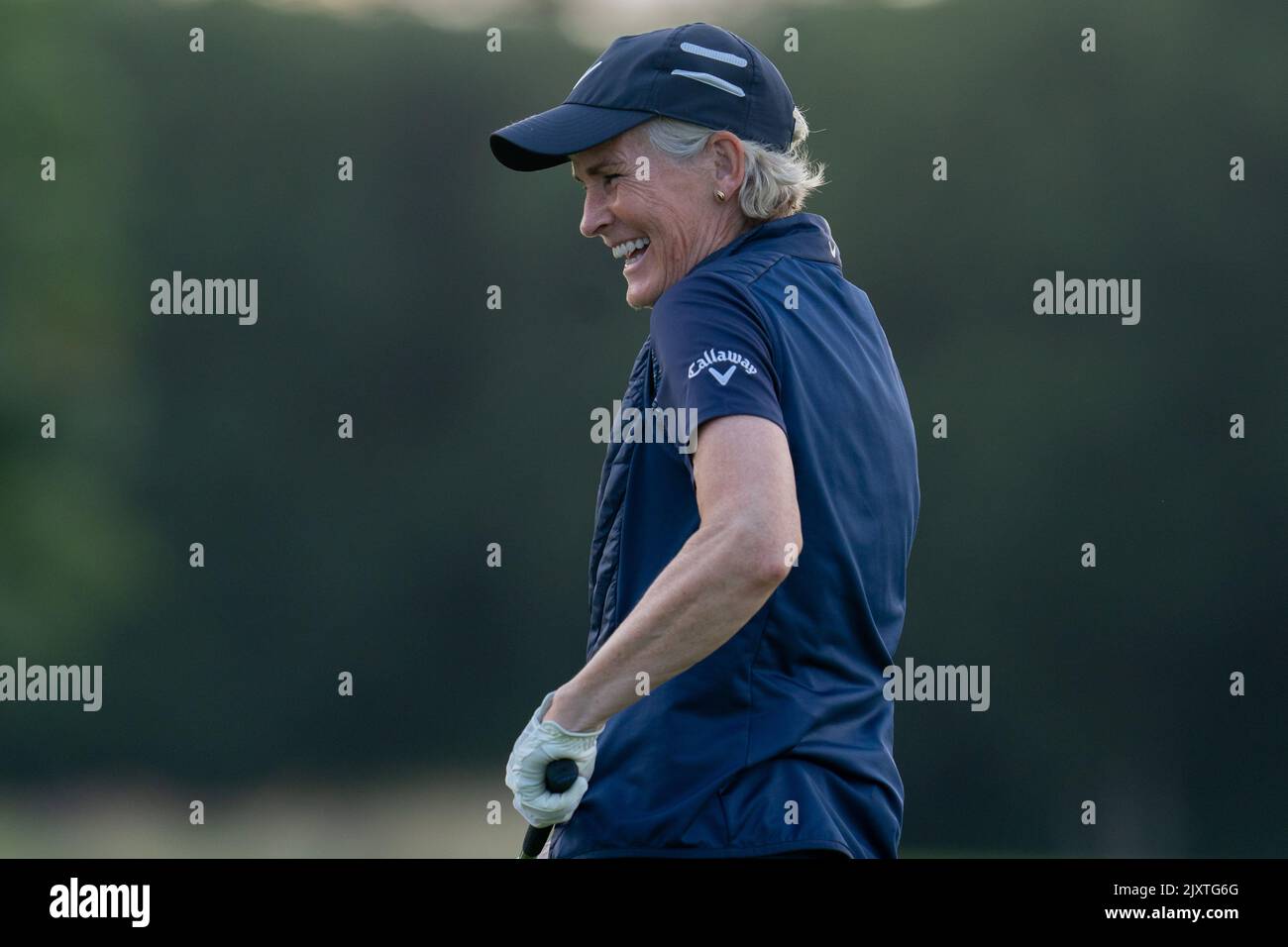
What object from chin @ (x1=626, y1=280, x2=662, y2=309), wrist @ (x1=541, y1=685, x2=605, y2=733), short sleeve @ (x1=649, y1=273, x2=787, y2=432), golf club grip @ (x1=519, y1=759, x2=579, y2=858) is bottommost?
golf club grip @ (x1=519, y1=759, x2=579, y2=858)

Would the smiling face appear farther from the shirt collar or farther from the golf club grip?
the golf club grip

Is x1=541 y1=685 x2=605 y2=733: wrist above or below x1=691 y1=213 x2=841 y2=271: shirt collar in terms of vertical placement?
below

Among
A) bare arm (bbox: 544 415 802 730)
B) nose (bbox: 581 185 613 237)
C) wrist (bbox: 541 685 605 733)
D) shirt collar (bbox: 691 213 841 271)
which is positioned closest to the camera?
A: bare arm (bbox: 544 415 802 730)

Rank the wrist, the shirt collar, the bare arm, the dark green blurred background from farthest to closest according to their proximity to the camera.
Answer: the dark green blurred background → the shirt collar → the wrist → the bare arm

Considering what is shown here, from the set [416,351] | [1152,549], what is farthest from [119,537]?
[1152,549]

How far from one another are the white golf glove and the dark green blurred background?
687 centimetres

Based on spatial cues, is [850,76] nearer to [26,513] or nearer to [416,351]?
[416,351]

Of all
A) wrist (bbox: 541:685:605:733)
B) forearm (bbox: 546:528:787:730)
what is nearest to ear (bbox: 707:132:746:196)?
forearm (bbox: 546:528:787:730)

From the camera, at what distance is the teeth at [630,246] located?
246cm

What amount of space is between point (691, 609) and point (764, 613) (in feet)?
0.53

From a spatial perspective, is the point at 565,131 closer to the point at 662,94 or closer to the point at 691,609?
the point at 662,94

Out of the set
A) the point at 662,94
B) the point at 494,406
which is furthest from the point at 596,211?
the point at 494,406

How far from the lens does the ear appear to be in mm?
2377

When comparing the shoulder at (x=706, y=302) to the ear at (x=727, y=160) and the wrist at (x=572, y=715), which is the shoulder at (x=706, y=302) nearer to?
the ear at (x=727, y=160)
